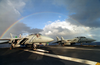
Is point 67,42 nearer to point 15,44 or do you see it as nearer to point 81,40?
point 81,40

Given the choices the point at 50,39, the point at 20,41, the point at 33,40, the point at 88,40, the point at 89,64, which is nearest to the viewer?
the point at 89,64

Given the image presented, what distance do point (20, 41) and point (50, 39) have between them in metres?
7.29

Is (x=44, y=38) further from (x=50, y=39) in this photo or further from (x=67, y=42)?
(x=67, y=42)

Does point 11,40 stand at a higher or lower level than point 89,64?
higher

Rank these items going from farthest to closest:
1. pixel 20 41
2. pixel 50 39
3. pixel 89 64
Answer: pixel 20 41, pixel 50 39, pixel 89 64

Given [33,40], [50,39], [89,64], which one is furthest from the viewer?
[33,40]

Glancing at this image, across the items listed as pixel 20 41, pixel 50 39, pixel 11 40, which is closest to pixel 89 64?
pixel 50 39

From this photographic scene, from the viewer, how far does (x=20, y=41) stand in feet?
43.4

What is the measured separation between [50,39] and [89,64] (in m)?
7.78

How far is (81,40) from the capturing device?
95.3 feet

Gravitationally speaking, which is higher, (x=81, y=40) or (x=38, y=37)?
(x=38, y=37)

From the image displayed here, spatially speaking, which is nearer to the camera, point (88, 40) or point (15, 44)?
point (15, 44)

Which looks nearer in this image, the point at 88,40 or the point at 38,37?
the point at 38,37

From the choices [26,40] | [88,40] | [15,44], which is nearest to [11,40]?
[15,44]
